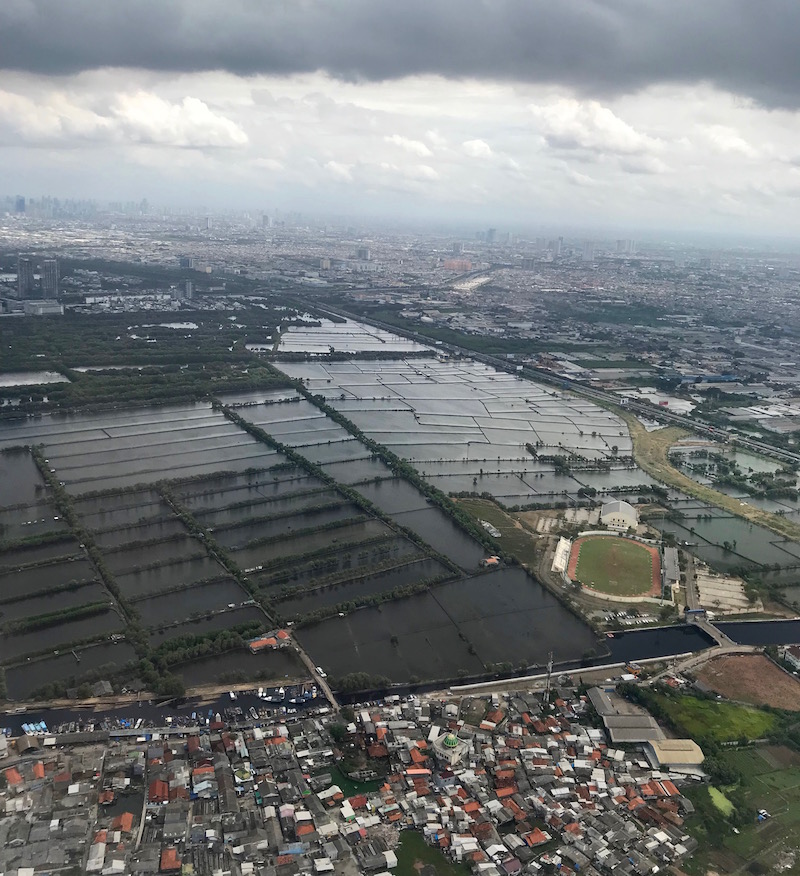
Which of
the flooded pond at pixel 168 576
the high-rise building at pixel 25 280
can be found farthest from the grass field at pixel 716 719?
the high-rise building at pixel 25 280

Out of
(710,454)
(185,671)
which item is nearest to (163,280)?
(710,454)

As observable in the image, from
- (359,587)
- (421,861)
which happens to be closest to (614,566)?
(359,587)

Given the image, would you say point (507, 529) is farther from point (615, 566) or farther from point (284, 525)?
point (284, 525)

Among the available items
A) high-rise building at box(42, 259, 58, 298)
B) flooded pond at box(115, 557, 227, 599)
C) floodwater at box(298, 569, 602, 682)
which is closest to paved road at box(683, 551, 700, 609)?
floodwater at box(298, 569, 602, 682)

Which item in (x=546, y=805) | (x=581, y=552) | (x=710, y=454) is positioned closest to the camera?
(x=546, y=805)

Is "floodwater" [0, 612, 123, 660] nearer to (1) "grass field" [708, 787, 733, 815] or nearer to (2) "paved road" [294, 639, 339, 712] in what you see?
(2) "paved road" [294, 639, 339, 712]

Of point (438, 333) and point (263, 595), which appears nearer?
point (263, 595)

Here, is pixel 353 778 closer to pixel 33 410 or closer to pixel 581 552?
pixel 581 552

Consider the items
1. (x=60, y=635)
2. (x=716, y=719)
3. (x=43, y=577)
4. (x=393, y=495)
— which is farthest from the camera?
(x=393, y=495)
